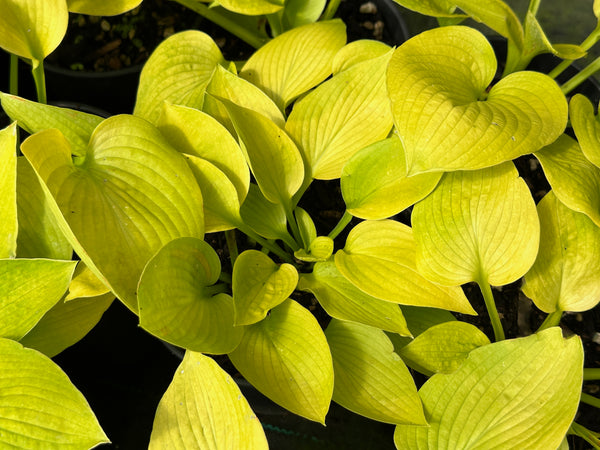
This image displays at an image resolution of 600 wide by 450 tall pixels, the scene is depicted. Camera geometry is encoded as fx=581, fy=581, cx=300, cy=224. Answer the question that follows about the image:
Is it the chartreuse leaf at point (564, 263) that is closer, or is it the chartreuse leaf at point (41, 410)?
the chartreuse leaf at point (41, 410)

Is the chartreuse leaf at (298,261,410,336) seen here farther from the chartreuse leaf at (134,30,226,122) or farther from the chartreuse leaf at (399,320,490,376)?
the chartreuse leaf at (134,30,226,122)

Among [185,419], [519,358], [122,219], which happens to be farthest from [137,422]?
[519,358]

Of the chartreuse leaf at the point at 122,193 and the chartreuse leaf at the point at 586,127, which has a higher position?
the chartreuse leaf at the point at 586,127

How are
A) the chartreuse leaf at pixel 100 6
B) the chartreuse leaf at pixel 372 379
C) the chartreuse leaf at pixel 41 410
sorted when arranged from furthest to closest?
the chartreuse leaf at pixel 100 6 < the chartreuse leaf at pixel 372 379 < the chartreuse leaf at pixel 41 410

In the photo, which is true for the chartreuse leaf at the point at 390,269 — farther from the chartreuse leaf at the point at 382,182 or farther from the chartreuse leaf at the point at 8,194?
the chartreuse leaf at the point at 8,194

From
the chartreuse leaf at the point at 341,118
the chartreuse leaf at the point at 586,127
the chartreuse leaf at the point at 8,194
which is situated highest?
the chartreuse leaf at the point at 586,127

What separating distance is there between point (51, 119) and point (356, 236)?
0.39 meters

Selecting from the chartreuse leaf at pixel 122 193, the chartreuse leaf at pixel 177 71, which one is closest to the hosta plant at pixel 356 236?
the chartreuse leaf at pixel 122 193

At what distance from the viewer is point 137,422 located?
1.05 metres

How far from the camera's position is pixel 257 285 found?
668 mm

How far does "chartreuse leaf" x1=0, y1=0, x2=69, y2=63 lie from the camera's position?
2.37 feet

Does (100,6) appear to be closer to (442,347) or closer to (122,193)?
(122,193)

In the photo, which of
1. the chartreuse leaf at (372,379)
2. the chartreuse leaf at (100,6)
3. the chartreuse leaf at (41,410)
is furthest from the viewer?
the chartreuse leaf at (100,6)

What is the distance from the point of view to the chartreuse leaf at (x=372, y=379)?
2.11 ft
